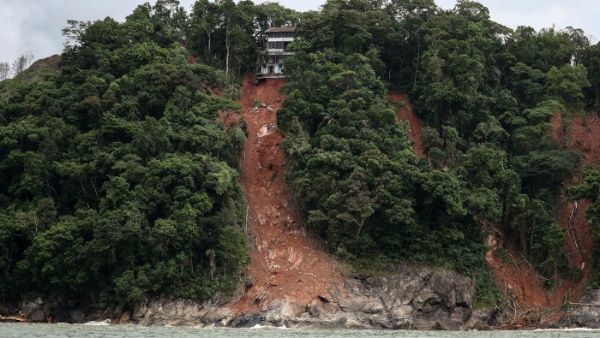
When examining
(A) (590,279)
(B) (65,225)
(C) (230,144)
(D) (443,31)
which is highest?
(D) (443,31)

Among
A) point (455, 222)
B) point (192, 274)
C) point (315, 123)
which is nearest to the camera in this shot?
point (192, 274)

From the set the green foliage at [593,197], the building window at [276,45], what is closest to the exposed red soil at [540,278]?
the green foliage at [593,197]

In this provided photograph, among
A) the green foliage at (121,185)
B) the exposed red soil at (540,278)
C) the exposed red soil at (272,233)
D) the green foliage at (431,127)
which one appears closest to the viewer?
the green foliage at (121,185)

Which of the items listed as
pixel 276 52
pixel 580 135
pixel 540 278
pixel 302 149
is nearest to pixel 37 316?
pixel 302 149

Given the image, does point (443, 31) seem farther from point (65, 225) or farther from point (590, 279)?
point (65, 225)

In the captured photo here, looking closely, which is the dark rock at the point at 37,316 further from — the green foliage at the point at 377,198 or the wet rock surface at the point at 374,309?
the green foliage at the point at 377,198

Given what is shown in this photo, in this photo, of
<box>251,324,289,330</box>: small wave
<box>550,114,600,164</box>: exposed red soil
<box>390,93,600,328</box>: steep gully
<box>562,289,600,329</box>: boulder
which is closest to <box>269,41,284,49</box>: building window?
<box>390,93,600,328</box>: steep gully

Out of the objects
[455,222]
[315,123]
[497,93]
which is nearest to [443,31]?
[497,93]
